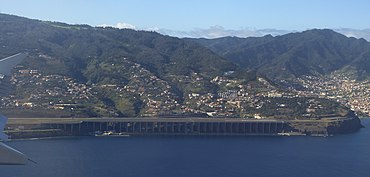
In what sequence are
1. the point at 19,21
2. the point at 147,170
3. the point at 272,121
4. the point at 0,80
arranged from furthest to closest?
the point at 19,21
the point at 272,121
the point at 147,170
the point at 0,80

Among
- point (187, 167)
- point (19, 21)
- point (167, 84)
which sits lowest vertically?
point (187, 167)

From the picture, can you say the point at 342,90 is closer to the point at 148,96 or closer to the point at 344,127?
the point at 344,127

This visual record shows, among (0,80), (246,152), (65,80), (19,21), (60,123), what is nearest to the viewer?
(0,80)

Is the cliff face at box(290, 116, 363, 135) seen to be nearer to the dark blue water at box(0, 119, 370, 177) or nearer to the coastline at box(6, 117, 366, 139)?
the coastline at box(6, 117, 366, 139)

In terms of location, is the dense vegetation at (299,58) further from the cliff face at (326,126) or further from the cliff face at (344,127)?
the cliff face at (326,126)

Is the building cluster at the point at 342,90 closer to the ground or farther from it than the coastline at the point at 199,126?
farther from it

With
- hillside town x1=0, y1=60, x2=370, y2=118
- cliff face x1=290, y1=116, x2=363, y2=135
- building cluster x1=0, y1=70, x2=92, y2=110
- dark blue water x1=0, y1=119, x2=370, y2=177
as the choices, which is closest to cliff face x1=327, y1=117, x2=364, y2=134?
cliff face x1=290, y1=116, x2=363, y2=135

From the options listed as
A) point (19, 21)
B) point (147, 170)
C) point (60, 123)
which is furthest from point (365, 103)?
point (19, 21)

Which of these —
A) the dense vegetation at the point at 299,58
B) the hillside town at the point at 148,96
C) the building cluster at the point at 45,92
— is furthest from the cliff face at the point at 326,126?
the dense vegetation at the point at 299,58

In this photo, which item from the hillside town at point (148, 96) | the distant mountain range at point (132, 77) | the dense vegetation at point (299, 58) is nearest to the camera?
the hillside town at point (148, 96)

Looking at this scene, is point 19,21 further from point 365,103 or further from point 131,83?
point 365,103
